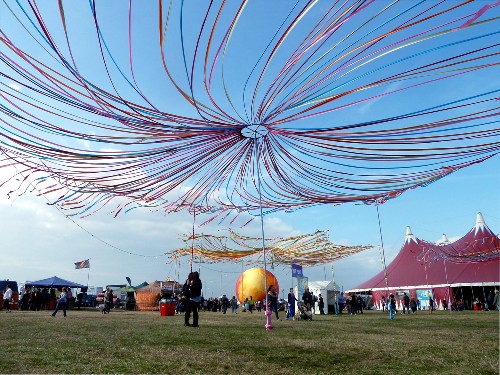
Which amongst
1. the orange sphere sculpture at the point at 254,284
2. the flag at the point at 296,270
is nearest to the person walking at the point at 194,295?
the flag at the point at 296,270

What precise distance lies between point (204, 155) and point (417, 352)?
776 cm

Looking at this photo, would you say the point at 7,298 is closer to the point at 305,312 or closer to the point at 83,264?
the point at 83,264

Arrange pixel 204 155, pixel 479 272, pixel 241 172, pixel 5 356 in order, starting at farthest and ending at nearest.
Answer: pixel 479 272 → pixel 241 172 → pixel 204 155 → pixel 5 356

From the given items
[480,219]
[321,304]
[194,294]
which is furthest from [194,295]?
[480,219]

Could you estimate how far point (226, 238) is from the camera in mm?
30969

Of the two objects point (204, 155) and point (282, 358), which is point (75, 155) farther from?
point (282, 358)

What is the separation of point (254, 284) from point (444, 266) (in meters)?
17.5

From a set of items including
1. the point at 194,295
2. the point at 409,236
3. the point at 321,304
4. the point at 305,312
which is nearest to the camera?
the point at 194,295

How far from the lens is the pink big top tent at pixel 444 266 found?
114 ft

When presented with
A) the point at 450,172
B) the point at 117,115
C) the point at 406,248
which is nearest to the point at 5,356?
the point at 117,115

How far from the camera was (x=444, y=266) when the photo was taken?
124 feet

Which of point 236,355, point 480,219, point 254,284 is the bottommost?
point 236,355

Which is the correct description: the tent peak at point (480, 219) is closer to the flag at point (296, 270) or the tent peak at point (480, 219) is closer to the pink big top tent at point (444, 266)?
the pink big top tent at point (444, 266)

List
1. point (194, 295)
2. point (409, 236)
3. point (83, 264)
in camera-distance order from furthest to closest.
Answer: point (409, 236)
point (83, 264)
point (194, 295)
